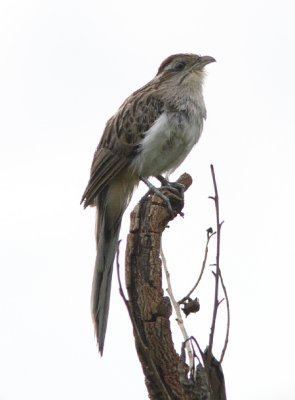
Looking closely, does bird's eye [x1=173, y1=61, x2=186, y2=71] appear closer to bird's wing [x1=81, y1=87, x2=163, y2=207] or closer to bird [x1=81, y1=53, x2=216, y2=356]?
bird [x1=81, y1=53, x2=216, y2=356]

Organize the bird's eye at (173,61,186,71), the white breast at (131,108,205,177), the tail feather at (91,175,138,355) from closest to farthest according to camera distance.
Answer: the tail feather at (91,175,138,355), the white breast at (131,108,205,177), the bird's eye at (173,61,186,71)

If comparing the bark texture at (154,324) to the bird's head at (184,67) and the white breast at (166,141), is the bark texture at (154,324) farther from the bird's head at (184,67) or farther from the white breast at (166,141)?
the bird's head at (184,67)

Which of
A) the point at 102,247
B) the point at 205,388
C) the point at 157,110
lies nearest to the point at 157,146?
the point at 157,110

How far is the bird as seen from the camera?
7.62 m

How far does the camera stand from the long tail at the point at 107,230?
676 cm

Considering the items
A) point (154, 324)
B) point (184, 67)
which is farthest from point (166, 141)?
point (154, 324)

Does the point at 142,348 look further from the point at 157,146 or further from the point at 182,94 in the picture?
the point at 182,94

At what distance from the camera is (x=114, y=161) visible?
304 inches

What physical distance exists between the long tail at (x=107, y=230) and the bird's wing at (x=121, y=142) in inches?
6.4

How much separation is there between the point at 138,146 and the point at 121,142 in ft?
0.56

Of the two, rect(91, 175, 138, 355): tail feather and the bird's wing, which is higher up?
the bird's wing

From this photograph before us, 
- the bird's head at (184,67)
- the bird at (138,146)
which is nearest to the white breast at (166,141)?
the bird at (138,146)

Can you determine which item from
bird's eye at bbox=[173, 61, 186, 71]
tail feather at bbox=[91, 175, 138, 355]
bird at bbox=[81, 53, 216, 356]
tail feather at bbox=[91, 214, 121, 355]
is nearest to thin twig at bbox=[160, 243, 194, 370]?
tail feather at bbox=[91, 214, 121, 355]

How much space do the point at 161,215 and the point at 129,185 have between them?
307 cm
